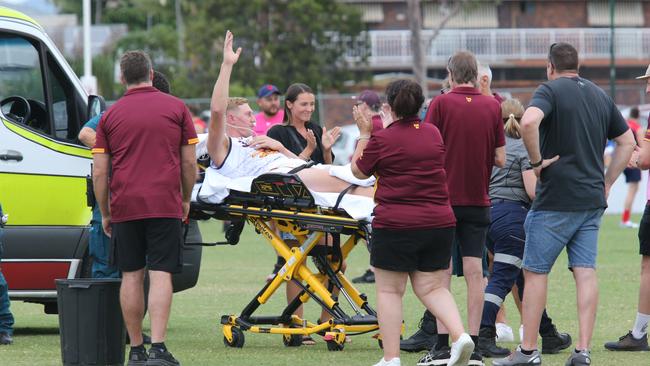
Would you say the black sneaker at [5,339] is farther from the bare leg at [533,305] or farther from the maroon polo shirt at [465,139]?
the bare leg at [533,305]

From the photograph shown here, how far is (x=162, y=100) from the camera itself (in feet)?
28.8

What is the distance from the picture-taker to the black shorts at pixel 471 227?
910cm

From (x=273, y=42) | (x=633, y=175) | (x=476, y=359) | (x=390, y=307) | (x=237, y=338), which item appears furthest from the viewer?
(x=273, y=42)

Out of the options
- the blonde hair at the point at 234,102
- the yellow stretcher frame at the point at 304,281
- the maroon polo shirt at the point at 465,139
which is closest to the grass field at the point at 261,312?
the yellow stretcher frame at the point at 304,281

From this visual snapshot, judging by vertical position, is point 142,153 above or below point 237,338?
above

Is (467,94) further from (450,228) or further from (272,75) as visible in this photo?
(272,75)

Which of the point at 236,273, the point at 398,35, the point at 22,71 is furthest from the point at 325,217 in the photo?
the point at 398,35

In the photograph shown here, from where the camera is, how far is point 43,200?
10.8 meters

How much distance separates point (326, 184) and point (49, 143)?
239 cm

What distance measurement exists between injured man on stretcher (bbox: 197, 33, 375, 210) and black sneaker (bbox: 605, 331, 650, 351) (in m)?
2.07

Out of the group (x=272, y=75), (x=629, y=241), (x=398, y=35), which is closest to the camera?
(x=629, y=241)

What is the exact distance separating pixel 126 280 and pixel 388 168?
1.79m

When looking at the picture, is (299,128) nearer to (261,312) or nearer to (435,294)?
(261,312)

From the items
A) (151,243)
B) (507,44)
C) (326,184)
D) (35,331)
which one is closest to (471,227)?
(326,184)
